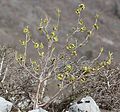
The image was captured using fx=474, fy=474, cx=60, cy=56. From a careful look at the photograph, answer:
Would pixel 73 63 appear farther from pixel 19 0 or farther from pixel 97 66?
pixel 19 0

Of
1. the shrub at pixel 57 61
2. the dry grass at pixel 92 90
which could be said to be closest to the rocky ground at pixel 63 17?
the dry grass at pixel 92 90

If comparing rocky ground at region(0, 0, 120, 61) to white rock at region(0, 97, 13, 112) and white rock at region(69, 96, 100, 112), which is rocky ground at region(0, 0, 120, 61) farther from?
white rock at region(0, 97, 13, 112)

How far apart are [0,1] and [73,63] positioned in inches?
2369

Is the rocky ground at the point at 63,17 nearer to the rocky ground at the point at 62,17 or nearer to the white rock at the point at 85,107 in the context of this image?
the rocky ground at the point at 62,17

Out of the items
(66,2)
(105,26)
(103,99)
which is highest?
(66,2)

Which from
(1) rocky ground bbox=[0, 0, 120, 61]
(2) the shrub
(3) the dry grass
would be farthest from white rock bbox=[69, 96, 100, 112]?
(1) rocky ground bbox=[0, 0, 120, 61]

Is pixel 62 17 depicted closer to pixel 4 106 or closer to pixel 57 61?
pixel 57 61

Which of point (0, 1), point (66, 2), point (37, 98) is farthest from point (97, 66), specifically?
point (66, 2)

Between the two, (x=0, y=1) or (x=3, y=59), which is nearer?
(x=3, y=59)

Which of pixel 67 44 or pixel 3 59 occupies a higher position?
pixel 3 59

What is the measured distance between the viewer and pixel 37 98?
809cm

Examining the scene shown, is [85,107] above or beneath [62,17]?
beneath

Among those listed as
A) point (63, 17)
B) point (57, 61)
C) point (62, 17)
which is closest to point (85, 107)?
point (57, 61)

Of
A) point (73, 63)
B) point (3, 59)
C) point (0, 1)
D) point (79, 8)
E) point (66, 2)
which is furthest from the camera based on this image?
point (66, 2)
